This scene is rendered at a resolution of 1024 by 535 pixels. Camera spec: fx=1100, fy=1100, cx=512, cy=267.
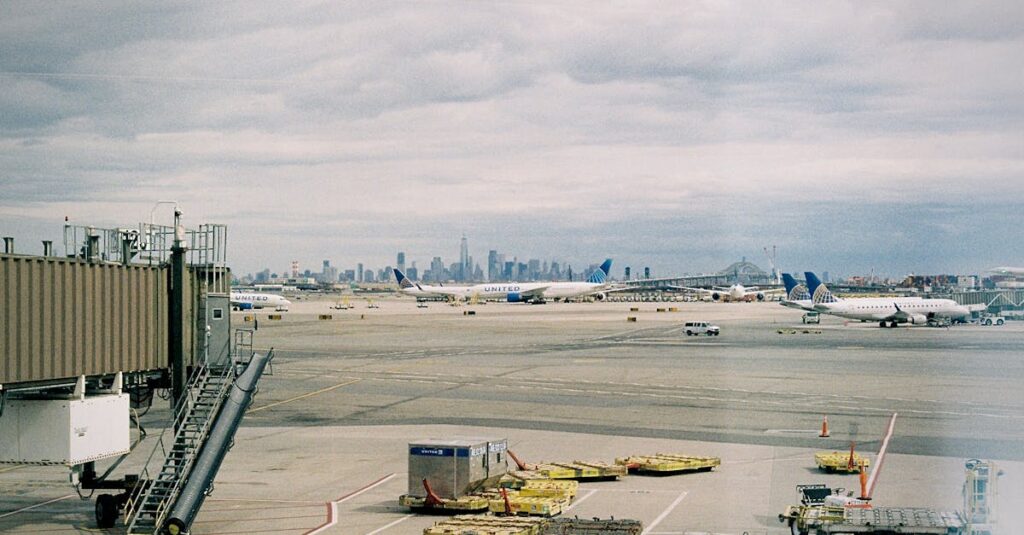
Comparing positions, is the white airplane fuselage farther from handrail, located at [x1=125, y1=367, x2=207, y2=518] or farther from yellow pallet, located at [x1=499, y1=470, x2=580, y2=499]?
handrail, located at [x1=125, y1=367, x2=207, y2=518]

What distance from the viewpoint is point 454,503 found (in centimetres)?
3238

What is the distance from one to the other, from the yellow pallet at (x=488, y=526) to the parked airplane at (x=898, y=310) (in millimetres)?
117448

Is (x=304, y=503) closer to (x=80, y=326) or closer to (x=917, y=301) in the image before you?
(x=80, y=326)

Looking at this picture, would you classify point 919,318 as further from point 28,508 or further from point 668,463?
point 28,508

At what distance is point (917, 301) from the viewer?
459 ft

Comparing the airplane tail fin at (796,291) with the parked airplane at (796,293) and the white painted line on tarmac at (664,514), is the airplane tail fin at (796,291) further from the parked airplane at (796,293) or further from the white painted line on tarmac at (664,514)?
the white painted line on tarmac at (664,514)

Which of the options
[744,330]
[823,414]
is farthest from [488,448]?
[744,330]

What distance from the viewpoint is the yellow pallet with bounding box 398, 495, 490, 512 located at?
32.2m

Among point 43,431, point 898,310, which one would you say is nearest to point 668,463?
point 43,431

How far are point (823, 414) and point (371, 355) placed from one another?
1921 inches

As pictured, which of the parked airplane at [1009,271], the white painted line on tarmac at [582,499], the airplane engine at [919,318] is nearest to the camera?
the parked airplane at [1009,271]

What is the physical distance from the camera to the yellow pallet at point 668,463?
3825cm

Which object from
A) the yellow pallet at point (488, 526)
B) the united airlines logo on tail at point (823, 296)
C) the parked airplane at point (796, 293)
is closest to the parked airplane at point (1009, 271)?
the yellow pallet at point (488, 526)

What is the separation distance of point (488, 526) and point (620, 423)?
24981 millimetres
